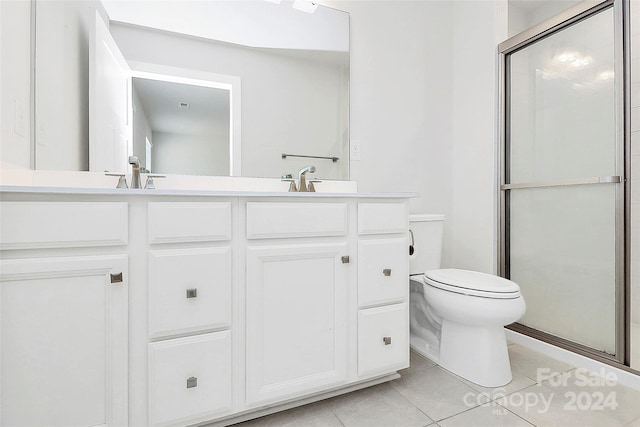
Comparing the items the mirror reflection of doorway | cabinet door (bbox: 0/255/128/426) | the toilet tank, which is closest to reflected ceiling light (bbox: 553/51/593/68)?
the toilet tank

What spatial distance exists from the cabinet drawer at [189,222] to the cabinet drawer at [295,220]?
3.6 inches

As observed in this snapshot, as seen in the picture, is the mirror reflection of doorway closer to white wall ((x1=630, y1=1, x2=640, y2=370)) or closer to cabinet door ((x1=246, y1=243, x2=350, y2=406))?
cabinet door ((x1=246, y1=243, x2=350, y2=406))

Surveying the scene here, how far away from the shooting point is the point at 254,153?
5.36ft

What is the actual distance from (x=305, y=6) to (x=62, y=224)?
1614mm

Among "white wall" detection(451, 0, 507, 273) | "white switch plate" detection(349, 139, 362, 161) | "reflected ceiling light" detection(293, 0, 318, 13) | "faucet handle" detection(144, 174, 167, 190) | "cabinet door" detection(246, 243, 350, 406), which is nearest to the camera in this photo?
"cabinet door" detection(246, 243, 350, 406)

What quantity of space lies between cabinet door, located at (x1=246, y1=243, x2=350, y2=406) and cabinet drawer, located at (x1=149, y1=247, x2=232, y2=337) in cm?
9

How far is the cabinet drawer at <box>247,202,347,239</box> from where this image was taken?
112 cm

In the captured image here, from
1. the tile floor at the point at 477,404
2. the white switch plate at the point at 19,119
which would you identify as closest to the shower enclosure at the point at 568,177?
the tile floor at the point at 477,404

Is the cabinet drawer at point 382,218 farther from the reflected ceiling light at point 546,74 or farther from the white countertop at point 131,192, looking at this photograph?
the reflected ceiling light at point 546,74

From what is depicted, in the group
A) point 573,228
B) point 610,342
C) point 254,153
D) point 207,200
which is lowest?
point 610,342

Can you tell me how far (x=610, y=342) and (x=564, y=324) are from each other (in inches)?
8.4

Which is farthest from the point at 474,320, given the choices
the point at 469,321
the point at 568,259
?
the point at 568,259

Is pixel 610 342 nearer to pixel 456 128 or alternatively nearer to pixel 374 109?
pixel 456 128

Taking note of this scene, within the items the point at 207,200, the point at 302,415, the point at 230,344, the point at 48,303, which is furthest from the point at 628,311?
the point at 48,303
